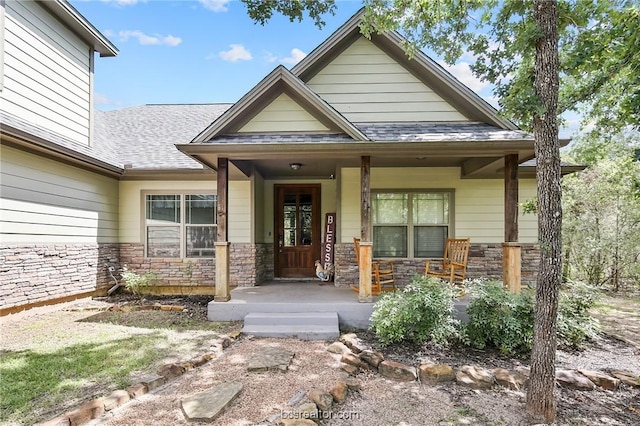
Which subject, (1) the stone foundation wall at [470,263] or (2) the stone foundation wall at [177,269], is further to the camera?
(2) the stone foundation wall at [177,269]

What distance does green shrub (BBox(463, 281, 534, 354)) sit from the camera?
Result: 4273 mm

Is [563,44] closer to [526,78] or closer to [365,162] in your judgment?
[526,78]

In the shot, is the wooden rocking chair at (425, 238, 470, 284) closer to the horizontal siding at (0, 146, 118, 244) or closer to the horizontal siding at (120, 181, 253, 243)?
the horizontal siding at (120, 181, 253, 243)

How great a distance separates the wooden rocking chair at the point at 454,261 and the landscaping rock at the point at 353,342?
6.99 ft

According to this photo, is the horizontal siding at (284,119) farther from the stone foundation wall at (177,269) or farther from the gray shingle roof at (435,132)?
the stone foundation wall at (177,269)

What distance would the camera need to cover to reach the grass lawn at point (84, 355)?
2939mm

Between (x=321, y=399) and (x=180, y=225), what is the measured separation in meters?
6.13

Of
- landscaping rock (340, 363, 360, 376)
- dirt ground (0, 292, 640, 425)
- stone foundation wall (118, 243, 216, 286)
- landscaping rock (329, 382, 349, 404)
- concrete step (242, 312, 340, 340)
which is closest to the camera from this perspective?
dirt ground (0, 292, 640, 425)

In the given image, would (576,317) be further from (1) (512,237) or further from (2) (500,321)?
(1) (512,237)

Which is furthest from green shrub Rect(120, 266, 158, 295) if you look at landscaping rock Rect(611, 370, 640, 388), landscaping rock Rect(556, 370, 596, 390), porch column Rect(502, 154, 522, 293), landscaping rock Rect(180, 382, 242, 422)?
landscaping rock Rect(611, 370, 640, 388)

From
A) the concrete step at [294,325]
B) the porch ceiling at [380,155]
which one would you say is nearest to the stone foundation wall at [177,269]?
the porch ceiling at [380,155]

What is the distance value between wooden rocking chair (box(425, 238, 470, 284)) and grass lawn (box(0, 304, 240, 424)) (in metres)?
4.01

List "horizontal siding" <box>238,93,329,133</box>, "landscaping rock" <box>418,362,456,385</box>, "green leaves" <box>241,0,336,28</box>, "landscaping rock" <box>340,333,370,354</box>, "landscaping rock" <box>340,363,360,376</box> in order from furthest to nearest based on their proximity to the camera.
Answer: "horizontal siding" <box>238,93,329,133</box> < "landscaping rock" <box>340,333,370,354</box> < "green leaves" <box>241,0,336,28</box> < "landscaping rock" <box>340,363,360,376</box> < "landscaping rock" <box>418,362,456,385</box>

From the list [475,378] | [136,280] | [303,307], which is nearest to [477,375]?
[475,378]
